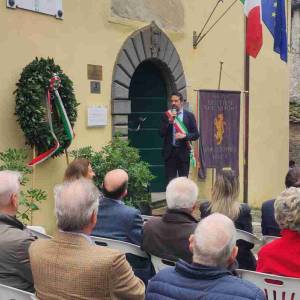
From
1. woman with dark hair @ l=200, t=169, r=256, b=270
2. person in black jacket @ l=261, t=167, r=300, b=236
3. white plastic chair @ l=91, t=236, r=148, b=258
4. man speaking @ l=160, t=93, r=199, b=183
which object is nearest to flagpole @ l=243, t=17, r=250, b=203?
man speaking @ l=160, t=93, r=199, b=183

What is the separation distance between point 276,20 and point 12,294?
8.22 meters

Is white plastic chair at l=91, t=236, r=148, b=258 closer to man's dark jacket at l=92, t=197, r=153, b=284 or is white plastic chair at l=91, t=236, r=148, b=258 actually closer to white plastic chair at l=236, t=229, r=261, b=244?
man's dark jacket at l=92, t=197, r=153, b=284

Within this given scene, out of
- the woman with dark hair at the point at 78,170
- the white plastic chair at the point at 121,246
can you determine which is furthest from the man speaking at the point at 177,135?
the white plastic chair at the point at 121,246

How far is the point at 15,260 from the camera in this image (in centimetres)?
332

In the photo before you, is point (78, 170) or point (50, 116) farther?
point (50, 116)

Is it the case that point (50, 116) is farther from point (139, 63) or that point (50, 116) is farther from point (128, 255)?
point (128, 255)

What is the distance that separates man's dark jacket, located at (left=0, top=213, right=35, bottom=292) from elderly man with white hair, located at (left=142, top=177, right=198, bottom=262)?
0.95m

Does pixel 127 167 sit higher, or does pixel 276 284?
pixel 127 167

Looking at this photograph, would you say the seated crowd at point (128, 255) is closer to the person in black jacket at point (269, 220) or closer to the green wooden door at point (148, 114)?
the person in black jacket at point (269, 220)

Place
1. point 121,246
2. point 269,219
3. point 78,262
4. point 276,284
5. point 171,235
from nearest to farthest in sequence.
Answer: point 78,262 → point 276,284 → point 171,235 → point 121,246 → point 269,219

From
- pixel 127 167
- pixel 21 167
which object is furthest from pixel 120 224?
pixel 127 167

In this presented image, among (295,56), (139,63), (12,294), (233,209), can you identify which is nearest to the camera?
(12,294)

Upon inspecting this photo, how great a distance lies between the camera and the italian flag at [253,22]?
972 centimetres

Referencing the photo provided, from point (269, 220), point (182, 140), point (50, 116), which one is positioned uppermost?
point (50, 116)
